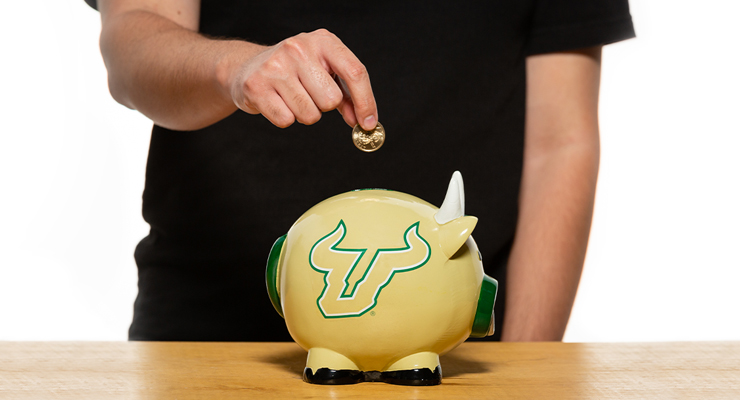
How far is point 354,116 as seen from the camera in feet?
2.55

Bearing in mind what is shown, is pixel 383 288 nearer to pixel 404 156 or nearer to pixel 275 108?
pixel 275 108

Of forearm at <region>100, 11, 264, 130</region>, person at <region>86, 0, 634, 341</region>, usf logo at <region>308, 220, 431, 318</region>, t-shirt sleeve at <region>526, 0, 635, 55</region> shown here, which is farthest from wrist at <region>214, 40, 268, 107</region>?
t-shirt sleeve at <region>526, 0, 635, 55</region>

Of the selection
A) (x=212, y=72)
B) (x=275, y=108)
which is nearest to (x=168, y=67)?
(x=212, y=72)

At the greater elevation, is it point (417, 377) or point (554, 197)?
point (554, 197)

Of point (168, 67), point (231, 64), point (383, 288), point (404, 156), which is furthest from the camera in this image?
point (404, 156)

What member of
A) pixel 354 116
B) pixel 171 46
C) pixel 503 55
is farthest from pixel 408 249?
pixel 503 55

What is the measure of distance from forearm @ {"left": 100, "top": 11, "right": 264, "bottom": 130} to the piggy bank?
0.24 metres

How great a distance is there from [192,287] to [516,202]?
2.10ft

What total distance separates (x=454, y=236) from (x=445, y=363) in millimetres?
227

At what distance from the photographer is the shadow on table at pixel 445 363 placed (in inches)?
31.5

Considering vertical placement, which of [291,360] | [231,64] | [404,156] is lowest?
[291,360]

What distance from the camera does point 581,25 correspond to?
1.29 meters

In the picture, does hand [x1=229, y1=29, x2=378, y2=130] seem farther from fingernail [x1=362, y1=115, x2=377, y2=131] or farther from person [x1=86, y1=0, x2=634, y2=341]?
person [x1=86, y1=0, x2=634, y2=341]

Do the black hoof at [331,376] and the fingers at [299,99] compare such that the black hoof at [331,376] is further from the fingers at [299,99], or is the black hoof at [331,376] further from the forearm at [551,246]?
the forearm at [551,246]
